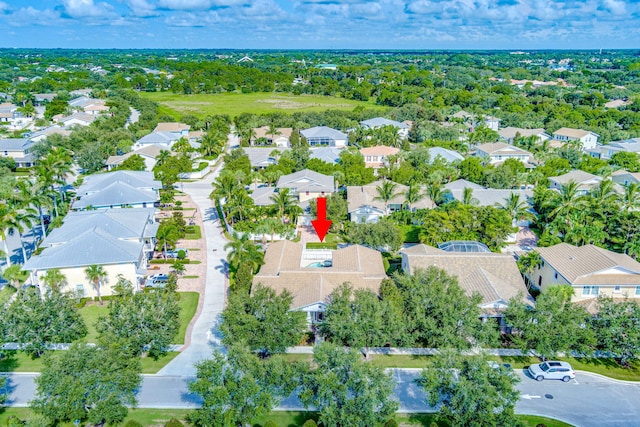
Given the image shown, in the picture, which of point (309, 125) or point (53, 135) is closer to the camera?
point (53, 135)

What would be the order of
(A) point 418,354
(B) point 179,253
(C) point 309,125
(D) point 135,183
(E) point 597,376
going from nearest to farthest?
(E) point 597,376, (A) point 418,354, (B) point 179,253, (D) point 135,183, (C) point 309,125

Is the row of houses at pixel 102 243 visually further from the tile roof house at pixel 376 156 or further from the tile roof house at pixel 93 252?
the tile roof house at pixel 376 156

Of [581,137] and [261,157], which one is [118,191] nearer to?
[261,157]

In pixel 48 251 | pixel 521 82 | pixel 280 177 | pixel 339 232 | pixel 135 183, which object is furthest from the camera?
pixel 521 82

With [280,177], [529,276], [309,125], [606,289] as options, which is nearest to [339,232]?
[280,177]

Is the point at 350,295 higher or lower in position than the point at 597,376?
higher

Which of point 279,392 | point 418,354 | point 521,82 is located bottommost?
point 418,354

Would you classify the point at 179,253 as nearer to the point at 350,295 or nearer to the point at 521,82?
the point at 350,295
